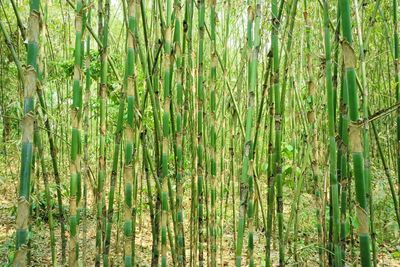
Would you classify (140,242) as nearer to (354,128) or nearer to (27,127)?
(27,127)

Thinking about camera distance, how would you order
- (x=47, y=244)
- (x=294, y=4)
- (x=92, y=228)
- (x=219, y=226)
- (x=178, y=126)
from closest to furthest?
(x=294, y=4) → (x=178, y=126) → (x=219, y=226) → (x=47, y=244) → (x=92, y=228)

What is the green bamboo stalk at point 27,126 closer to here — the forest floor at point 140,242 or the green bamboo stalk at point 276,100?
the green bamboo stalk at point 276,100

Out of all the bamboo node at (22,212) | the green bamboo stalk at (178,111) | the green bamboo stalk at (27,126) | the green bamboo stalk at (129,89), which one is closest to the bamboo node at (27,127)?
the green bamboo stalk at (27,126)

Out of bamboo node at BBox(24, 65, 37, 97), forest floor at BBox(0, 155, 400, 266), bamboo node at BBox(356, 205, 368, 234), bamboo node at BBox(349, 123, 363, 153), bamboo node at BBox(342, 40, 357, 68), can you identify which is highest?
bamboo node at BBox(342, 40, 357, 68)

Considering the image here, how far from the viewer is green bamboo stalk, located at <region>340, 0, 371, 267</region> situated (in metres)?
0.76

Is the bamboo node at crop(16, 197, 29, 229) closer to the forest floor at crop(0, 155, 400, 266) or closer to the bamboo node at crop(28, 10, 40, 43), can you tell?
the bamboo node at crop(28, 10, 40, 43)

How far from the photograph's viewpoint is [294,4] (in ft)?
4.57

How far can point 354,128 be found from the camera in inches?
30.1

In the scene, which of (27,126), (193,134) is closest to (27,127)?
(27,126)

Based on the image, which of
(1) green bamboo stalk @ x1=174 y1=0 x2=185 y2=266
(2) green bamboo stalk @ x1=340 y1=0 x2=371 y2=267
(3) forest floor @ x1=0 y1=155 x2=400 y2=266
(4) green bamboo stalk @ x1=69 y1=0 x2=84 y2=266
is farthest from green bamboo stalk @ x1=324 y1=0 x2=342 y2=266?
(3) forest floor @ x1=0 y1=155 x2=400 y2=266

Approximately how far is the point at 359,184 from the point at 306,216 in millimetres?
2687

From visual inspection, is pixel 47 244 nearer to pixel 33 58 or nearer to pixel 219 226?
pixel 219 226

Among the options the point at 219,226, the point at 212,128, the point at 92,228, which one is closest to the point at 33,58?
the point at 212,128

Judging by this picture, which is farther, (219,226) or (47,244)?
(47,244)
